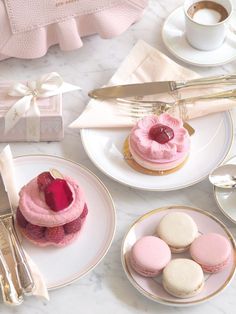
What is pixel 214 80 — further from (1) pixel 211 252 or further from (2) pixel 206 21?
(1) pixel 211 252

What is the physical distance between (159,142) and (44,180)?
0.19 meters

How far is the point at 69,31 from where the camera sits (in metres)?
1.19

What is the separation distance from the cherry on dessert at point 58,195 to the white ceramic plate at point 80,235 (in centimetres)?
7

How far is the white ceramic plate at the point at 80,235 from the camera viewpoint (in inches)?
37.6

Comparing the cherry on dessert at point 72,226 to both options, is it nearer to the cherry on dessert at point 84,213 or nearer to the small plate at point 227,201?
the cherry on dessert at point 84,213

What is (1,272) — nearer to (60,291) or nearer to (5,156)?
(60,291)

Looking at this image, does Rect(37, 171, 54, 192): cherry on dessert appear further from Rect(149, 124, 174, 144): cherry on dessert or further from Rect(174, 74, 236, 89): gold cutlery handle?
Rect(174, 74, 236, 89): gold cutlery handle

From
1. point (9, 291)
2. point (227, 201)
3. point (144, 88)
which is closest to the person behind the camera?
point (9, 291)

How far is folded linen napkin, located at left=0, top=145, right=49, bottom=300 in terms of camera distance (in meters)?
0.92

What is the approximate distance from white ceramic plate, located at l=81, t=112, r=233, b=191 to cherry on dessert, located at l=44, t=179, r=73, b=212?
0.11 metres

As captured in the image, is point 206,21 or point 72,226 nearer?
point 72,226

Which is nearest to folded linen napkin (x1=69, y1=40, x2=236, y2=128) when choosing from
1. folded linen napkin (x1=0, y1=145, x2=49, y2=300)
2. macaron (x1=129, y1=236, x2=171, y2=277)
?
folded linen napkin (x1=0, y1=145, x2=49, y2=300)

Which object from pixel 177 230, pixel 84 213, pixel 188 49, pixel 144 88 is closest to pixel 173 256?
pixel 177 230

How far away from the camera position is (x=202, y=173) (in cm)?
105
